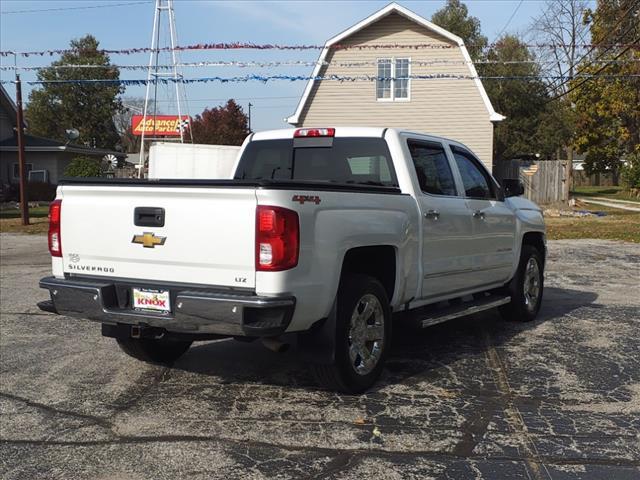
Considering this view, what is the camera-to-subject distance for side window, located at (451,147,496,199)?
6.49 metres

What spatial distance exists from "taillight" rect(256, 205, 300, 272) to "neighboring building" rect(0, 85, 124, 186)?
34786mm

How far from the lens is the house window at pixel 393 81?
24594 millimetres

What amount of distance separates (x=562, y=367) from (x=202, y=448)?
10.6 feet

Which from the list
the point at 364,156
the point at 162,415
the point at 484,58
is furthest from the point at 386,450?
the point at 484,58

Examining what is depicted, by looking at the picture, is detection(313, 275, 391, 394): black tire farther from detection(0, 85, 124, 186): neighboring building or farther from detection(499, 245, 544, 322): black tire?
detection(0, 85, 124, 186): neighboring building

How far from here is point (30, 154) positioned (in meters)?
37.0

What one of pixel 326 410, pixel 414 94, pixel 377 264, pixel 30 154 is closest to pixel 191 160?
pixel 414 94

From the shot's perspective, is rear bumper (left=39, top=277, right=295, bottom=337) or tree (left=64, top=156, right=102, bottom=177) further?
tree (left=64, top=156, right=102, bottom=177)

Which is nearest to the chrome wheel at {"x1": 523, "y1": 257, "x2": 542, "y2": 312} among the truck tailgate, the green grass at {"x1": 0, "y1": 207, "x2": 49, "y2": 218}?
the truck tailgate

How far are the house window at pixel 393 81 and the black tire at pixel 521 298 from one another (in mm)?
17875

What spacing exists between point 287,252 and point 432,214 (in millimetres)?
1900

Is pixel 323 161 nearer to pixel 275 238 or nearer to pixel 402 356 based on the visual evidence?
pixel 402 356

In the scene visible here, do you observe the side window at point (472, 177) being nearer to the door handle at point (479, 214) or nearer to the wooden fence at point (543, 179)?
the door handle at point (479, 214)

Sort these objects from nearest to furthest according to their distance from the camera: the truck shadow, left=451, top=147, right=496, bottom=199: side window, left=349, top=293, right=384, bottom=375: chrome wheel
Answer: left=349, top=293, right=384, bottom=375: chrome wheel < the truck shadow < left=451, top=147, right=496, bottom=199: side window
